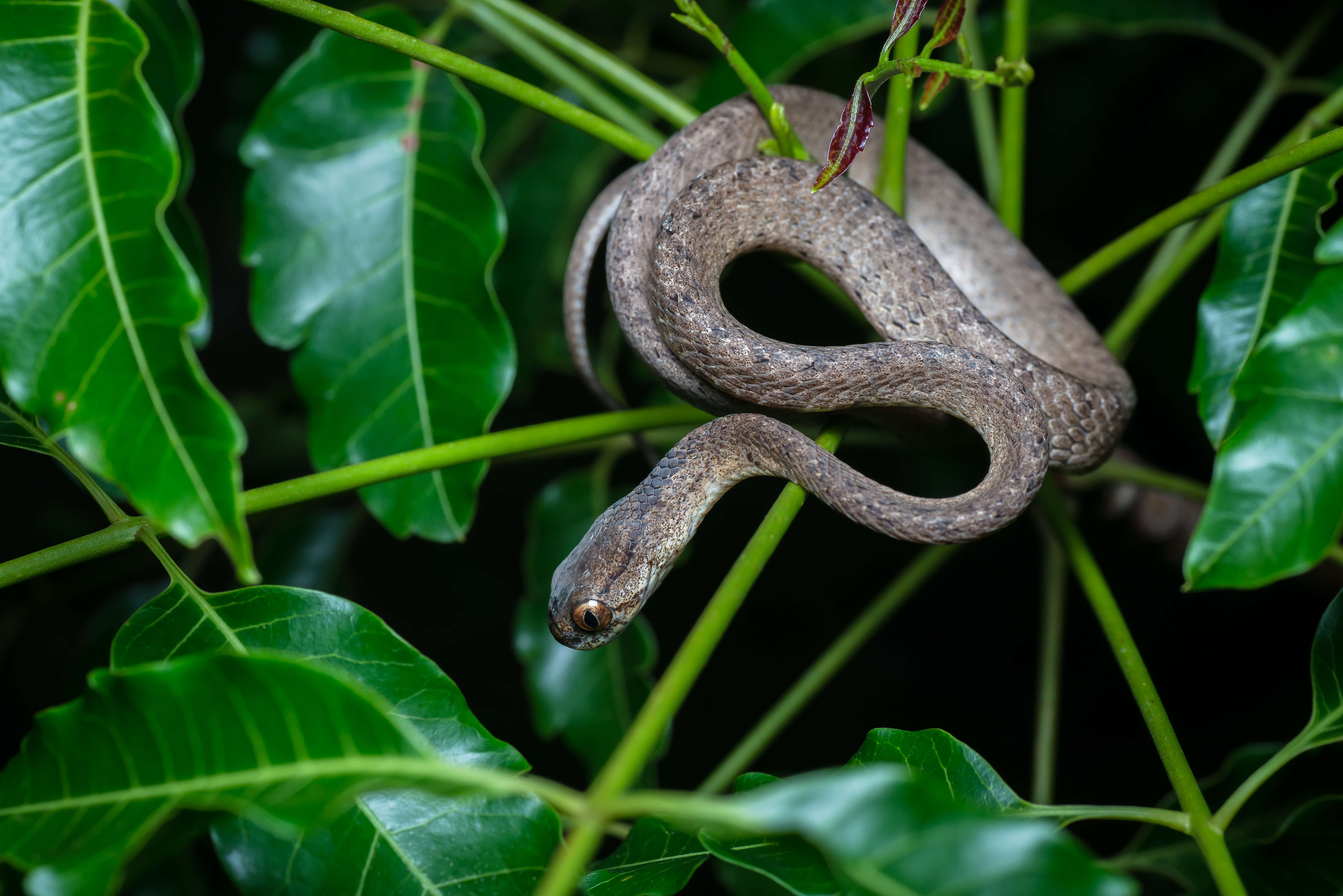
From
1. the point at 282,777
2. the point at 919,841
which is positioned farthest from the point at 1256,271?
the point at 282,777

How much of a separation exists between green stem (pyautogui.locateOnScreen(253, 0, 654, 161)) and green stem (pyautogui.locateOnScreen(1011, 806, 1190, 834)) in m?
1.46

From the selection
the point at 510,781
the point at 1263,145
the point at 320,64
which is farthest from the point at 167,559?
the point at 1263,145

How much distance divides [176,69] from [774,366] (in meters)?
1.73

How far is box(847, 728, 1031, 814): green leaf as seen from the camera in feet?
4.84

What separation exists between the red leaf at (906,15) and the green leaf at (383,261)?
1043 mm

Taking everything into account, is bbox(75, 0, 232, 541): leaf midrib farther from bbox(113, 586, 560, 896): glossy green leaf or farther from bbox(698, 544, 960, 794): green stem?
bbox(698, 544, 960, 794): green stem

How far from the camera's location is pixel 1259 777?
1.50 meters

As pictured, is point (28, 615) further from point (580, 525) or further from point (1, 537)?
point (580, 525)

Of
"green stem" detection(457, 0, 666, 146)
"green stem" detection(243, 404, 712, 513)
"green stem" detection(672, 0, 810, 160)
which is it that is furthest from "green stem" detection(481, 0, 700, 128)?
"green stem" detection(243, 404, 712, 513)

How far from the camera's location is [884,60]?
1396 mm

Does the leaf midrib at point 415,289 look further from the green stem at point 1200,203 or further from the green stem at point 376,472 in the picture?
the green stem at point 1200,203

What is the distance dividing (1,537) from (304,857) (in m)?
2.73

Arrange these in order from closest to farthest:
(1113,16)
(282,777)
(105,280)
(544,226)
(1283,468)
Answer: (282,777), (1283,468), (105,280), (1113,16), (544,226)

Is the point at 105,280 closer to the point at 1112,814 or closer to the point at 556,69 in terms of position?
the point at 556,69
